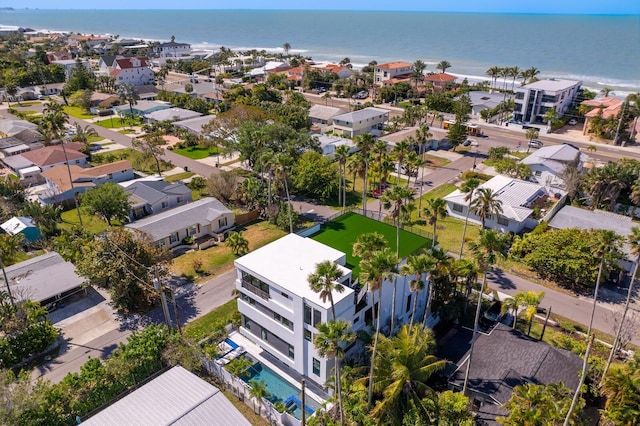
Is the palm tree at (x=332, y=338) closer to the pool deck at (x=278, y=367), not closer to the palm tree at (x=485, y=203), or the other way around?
the pool deck at (x=278, y=367)

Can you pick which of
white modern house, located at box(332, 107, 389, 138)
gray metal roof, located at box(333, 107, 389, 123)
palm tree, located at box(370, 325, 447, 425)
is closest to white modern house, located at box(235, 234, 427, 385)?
palm tree, located at box(370, 325, 447, 425)

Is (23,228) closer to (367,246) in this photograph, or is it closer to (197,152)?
(197,152)

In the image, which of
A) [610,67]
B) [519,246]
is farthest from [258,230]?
[610,67]

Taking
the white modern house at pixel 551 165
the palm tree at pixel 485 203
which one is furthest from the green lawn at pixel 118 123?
the palm tree at pixel 485 203

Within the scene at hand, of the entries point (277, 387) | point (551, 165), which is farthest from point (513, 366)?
point (551, 165)

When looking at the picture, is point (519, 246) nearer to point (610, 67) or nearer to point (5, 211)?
point (5, 211)

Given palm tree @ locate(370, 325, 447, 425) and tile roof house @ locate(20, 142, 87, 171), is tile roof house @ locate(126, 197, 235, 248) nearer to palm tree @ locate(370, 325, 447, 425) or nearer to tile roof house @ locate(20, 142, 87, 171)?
tile roof house @ locate(20, 142, 87, 171)
